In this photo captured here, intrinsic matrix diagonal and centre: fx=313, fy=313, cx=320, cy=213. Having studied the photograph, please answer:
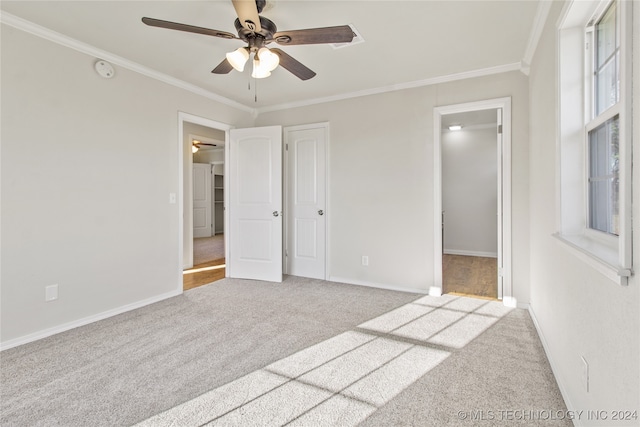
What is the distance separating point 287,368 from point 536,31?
311 cm

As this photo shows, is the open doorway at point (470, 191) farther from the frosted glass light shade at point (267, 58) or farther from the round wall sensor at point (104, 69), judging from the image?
the round wall sensor at point (104, 69)

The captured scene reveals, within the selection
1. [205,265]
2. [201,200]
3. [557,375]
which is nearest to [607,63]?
[557,375]

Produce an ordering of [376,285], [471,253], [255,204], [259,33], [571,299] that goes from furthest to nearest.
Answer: [471,253] → [255,204] → [376,285] → [259,33] → [571,299]

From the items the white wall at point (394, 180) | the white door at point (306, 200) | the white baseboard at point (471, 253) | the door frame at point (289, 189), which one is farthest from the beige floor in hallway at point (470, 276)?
the white door at point (306, 200)

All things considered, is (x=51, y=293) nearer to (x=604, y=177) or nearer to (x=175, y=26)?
(x=175, y=26)

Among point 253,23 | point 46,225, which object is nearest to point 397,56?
point 253,23

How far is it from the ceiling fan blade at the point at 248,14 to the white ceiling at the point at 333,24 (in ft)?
0.91

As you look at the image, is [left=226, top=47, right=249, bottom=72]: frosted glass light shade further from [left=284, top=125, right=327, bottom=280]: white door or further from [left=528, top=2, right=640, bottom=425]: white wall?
[left=284, top=125, right=327, bottom=280]: white door

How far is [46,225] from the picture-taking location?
2551 millimetres

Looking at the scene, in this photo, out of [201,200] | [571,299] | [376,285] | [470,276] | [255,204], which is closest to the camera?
[571,299]

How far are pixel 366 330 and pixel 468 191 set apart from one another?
4.54 metres

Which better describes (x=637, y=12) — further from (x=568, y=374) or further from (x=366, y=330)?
(x=366, y=330)

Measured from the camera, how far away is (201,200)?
339 inches

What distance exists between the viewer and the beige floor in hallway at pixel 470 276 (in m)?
3.76
